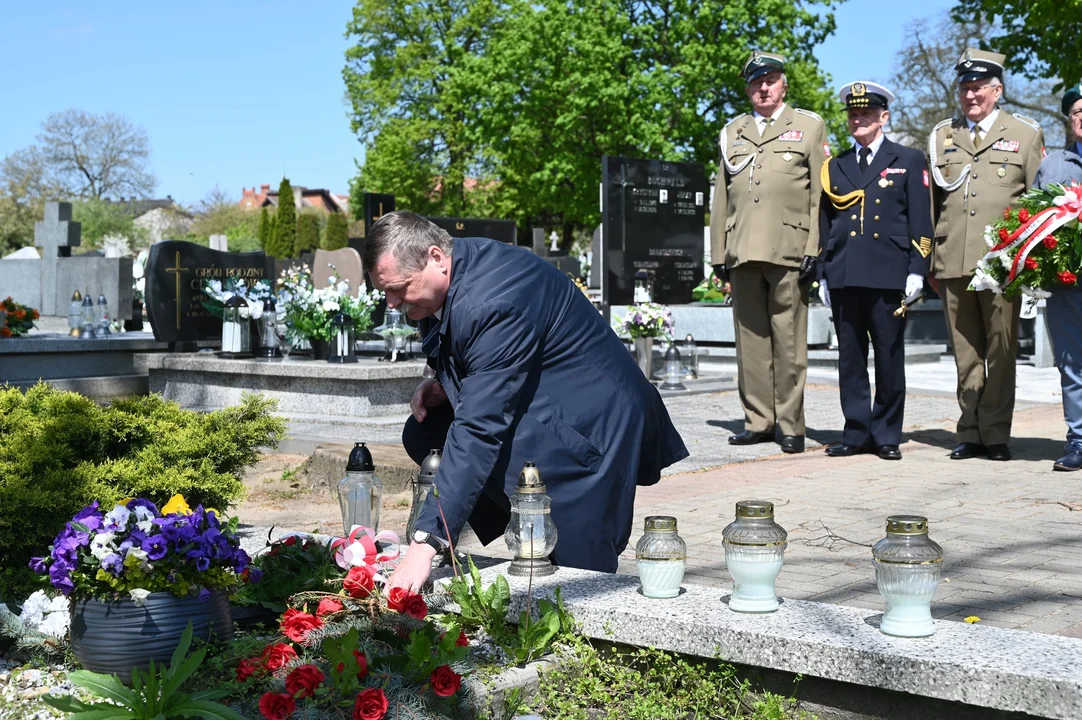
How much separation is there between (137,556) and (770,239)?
6.12 meters

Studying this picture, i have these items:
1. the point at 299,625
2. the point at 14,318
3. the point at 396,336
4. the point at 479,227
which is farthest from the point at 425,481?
the point at 479,227

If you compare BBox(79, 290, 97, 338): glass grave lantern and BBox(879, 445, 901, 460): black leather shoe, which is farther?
BBox(79, 290, 97, 338): glass grave lantern

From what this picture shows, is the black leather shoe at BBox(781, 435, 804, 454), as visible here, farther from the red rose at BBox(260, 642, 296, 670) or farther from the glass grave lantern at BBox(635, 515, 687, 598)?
the red rose at BBox(260, 642, 296, 670)

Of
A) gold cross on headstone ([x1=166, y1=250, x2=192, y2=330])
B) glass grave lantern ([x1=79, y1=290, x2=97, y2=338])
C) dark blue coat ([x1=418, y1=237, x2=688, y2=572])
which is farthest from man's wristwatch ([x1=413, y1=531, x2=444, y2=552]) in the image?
glass grave lantern ([x1=79, y1=290, x2=97, y2=338])

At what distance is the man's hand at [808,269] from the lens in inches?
339

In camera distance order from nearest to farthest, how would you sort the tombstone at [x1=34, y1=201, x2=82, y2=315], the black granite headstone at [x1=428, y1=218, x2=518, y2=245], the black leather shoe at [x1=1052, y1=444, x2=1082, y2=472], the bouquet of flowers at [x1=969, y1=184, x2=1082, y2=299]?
the bouquet of flowers at [x1=969, y1=184, x2=1082, y2=299] < the black leather shoe at [x1=1052, y1=444, x2=1082, y2=472] < the black granite headstone at [x1=428, y1=218, x2=518, y2=245] < the tombstone at [x1=34, y1=201, x2=82, y2=315]

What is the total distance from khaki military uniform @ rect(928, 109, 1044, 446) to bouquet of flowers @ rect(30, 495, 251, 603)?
608 cm

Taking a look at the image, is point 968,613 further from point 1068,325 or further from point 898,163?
point 898,163

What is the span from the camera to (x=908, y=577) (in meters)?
3.04

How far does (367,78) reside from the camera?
49.6m

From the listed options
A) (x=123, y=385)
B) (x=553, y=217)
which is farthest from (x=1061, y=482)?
(x=553, y=217)

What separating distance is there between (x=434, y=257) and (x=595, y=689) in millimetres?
1392

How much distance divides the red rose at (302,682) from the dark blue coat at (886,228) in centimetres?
600

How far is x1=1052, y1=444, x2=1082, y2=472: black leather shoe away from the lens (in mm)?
7594
